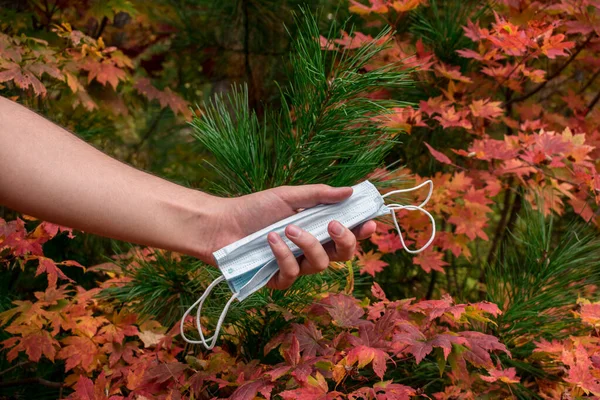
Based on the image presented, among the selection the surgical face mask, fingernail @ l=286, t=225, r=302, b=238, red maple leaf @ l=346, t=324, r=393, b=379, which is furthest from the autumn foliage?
fingernail @ l=286, t=225, r=302, b=238

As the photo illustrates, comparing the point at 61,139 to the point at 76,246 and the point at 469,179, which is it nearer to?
the point at 76,246

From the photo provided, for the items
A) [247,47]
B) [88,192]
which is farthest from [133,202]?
[247,47]

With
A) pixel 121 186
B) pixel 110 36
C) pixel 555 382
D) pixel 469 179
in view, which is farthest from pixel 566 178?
pixel 110 36

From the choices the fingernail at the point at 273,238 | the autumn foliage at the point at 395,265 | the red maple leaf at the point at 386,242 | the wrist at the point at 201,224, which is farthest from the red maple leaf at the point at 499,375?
the red maple leaf at the point at 386,242

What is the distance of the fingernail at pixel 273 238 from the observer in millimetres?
1138

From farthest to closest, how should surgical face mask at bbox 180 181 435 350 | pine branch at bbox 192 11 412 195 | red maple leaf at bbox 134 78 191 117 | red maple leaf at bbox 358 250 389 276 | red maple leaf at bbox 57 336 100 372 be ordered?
red maple leaf at bbox 134 78 191 117, red maple leaf at bbox 358 250 389 276, red maple leaf at bbox 57 336 100 372, pine branch at bbox 192 11 412 195, surgical face mask at bbox 180 181 435 350

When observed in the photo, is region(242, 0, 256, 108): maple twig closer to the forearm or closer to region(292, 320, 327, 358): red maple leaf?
the forearm

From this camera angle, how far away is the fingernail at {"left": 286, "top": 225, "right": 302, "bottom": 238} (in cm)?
113

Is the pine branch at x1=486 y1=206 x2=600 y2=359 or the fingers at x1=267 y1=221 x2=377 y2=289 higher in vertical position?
the fingers at x1=267 y1=221 x2=377 y2=289

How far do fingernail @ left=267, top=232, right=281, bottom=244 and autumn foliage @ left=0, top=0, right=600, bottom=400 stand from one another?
7.5 inches

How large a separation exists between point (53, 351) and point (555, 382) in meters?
1.27

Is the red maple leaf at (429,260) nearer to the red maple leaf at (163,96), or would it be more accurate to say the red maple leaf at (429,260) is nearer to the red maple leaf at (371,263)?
the red maple leaf at (371,263)

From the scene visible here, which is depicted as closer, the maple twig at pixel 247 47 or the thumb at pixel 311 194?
the thumb at pixel 311 194

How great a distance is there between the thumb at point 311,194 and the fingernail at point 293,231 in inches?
3.1
